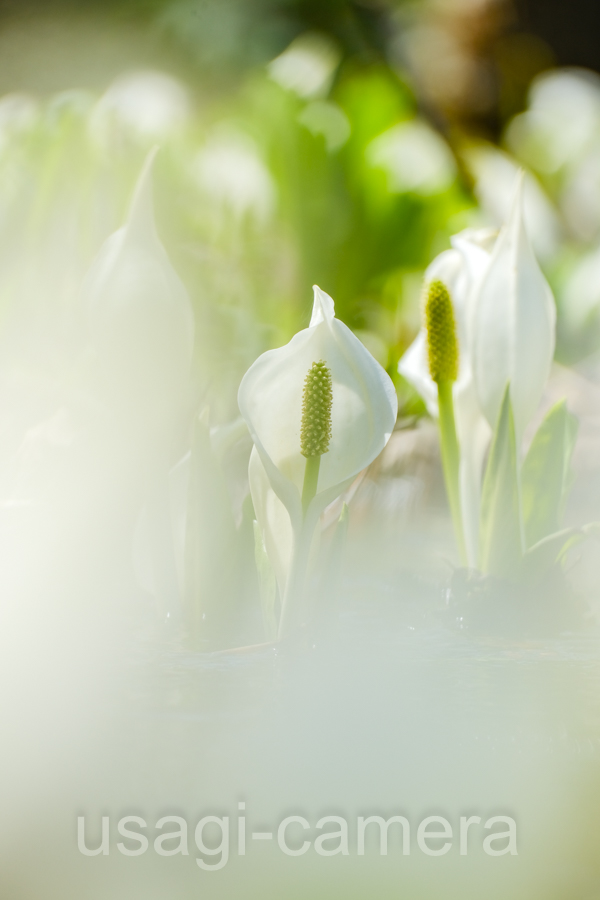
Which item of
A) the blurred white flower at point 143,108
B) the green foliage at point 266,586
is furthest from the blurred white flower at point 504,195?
the green foliage at point 266,586

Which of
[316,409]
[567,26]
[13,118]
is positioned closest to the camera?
[316,409]

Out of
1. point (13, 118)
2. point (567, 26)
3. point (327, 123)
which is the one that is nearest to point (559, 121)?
point (567, 26)

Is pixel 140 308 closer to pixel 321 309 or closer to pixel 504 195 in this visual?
pixel 321 309

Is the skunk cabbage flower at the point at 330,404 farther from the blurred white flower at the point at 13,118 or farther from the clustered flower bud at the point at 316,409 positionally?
the blurred white flower at the point at 13,118

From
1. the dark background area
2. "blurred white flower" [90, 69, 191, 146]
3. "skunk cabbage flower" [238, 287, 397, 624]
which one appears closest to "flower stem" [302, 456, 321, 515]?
"skunk cabbage flower" [238, 287, 397, 624]

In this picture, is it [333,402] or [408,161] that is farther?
[408,161]

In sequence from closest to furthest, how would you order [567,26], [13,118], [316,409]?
[316,409]
[13,118]
[567,26]

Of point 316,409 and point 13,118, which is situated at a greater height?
point 13,118
